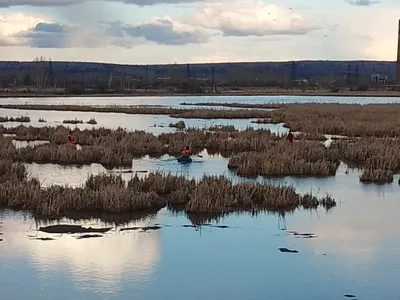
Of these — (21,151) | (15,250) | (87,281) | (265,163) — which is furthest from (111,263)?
(21,151)

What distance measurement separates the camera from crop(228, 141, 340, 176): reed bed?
1688cm

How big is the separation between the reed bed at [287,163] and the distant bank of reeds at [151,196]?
3.20 meters

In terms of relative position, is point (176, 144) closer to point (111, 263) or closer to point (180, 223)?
point (180, 223)

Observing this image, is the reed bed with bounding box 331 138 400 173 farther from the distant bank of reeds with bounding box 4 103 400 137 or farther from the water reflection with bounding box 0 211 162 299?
the water reflection with bounding box 0 211 162 299

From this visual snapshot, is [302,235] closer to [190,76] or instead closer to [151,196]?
[151,196]

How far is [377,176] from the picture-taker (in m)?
16.0

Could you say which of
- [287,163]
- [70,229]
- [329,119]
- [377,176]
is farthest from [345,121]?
[70,229]

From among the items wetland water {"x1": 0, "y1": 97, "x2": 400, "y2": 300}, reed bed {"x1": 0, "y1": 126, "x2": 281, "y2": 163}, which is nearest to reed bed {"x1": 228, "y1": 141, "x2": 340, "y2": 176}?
reed bed {"x1": 0, "y1": 126, "x2": 281, "y2": 163}

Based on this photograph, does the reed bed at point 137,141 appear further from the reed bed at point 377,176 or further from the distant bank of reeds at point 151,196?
the reed bed at point 377,176

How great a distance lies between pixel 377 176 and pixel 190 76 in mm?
122660

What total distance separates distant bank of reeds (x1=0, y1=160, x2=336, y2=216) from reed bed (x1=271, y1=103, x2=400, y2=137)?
14.6m

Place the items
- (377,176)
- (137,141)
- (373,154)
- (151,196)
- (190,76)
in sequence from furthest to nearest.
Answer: (190,76), (137,141), (373,154), (377,176), (151,196)

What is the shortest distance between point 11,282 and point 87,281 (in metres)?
0.87

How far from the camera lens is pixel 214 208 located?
12156 millimetres
